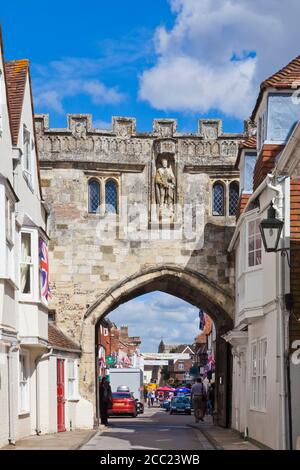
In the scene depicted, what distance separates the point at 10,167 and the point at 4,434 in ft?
18.6

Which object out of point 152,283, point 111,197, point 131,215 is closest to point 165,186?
point 131,215

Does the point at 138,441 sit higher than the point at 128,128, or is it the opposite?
the point at 128,128

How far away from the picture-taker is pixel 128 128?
32.2 m

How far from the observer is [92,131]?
31906 millimetres

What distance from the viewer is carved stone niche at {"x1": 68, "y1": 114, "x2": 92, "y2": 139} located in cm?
3186

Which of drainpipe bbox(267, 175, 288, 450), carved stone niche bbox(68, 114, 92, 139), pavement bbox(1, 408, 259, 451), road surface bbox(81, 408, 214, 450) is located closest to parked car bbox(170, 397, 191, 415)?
road surface bbox(81, 408, 214, 450)

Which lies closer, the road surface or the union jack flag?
the road surface

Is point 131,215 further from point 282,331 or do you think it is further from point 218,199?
point 282,331

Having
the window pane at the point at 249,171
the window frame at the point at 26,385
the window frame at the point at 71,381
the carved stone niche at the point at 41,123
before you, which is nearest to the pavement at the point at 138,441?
the window frame at the point at 26,385

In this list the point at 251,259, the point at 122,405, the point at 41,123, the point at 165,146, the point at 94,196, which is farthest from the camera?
the point at 122,405

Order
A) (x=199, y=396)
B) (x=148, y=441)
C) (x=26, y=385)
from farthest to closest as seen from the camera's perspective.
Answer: (x=199, y=396) → (x=26, y=385) → (x=148, y=441)

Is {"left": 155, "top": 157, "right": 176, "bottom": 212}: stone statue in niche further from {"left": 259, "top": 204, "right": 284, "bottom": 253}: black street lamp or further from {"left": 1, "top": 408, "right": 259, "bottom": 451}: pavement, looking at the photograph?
{"left": 259, "top": 204, "right": 284, "bottom": 253}: black street lamp

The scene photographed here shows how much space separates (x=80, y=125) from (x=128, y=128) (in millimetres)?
1619

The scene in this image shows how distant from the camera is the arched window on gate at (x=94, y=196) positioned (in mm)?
32188
